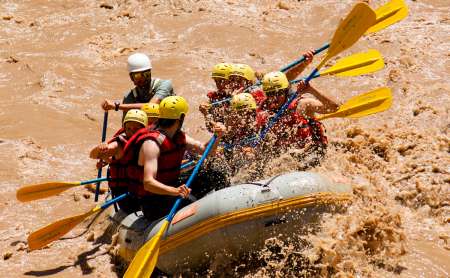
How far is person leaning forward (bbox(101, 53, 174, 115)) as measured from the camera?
6098mm

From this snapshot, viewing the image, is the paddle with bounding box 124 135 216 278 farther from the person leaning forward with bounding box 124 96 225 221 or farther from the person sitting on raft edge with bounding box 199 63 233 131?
the person sitting on raft edge with bounding box 199 63 233 131

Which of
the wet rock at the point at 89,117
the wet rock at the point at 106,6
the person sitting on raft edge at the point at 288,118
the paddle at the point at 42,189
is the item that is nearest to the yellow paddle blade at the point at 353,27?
the person sitting on raft edge at the point at 288,118

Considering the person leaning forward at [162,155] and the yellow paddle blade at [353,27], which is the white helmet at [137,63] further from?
the yellow paddle blade at [353,27]

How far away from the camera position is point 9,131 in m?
7.70

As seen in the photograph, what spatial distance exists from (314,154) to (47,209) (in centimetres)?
259

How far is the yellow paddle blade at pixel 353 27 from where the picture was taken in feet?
19.4

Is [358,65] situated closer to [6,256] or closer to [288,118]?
[288,118]

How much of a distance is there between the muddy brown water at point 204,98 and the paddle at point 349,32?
0.42 m

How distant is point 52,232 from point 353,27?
A: 3213 millimetres

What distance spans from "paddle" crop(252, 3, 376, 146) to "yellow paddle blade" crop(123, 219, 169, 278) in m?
1.57

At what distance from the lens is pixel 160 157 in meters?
4.67

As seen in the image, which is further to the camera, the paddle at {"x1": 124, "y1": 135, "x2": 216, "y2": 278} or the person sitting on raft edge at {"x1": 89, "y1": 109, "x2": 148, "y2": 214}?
the person sitting on raft edge at {"x1": 89, "y1": 109, "x2": 148, "y2": 214}

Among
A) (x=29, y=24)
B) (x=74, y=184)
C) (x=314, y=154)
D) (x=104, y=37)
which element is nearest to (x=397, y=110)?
(x=314, y=154)

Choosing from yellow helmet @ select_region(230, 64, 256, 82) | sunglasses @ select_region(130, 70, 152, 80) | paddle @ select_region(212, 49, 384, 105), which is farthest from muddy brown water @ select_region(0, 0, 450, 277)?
sunglasses @ select_region(130, 70, 152, 80)
